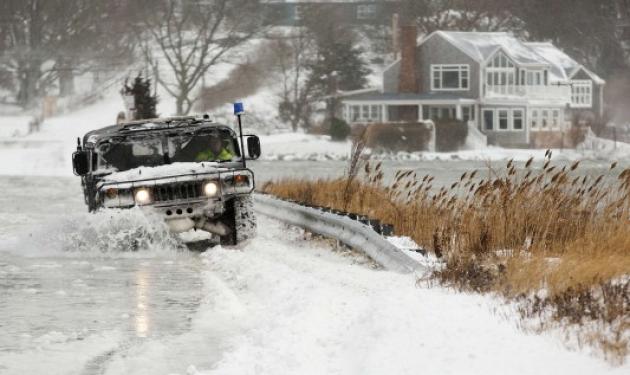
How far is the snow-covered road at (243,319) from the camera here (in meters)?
9.30

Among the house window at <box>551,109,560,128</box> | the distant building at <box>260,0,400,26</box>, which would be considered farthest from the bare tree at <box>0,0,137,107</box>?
the house window at <box>551,109,560,128</box>

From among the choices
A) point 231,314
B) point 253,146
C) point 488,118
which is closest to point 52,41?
point 488,118

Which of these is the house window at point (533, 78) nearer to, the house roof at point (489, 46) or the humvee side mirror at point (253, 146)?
the house roof at point (489, 46)

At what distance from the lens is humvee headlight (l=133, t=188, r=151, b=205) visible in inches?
698

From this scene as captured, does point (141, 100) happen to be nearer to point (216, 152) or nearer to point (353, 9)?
point (216, 152)

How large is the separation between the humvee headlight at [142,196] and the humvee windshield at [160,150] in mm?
1107

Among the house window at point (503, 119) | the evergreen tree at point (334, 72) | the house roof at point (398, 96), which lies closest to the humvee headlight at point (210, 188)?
the house roof at point (398, 96)

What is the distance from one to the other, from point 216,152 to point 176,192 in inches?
59.8

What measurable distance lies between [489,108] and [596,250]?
71471mm

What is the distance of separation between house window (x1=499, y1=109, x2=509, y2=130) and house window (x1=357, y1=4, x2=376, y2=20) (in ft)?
181

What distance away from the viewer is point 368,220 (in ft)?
55.0

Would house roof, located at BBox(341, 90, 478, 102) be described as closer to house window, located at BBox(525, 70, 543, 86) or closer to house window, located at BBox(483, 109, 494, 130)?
house window, located at BBox(483, 109, 494, 130)

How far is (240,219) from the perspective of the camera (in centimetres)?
1831

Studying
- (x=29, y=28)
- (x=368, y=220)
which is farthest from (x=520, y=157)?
(x=368, y=220)
